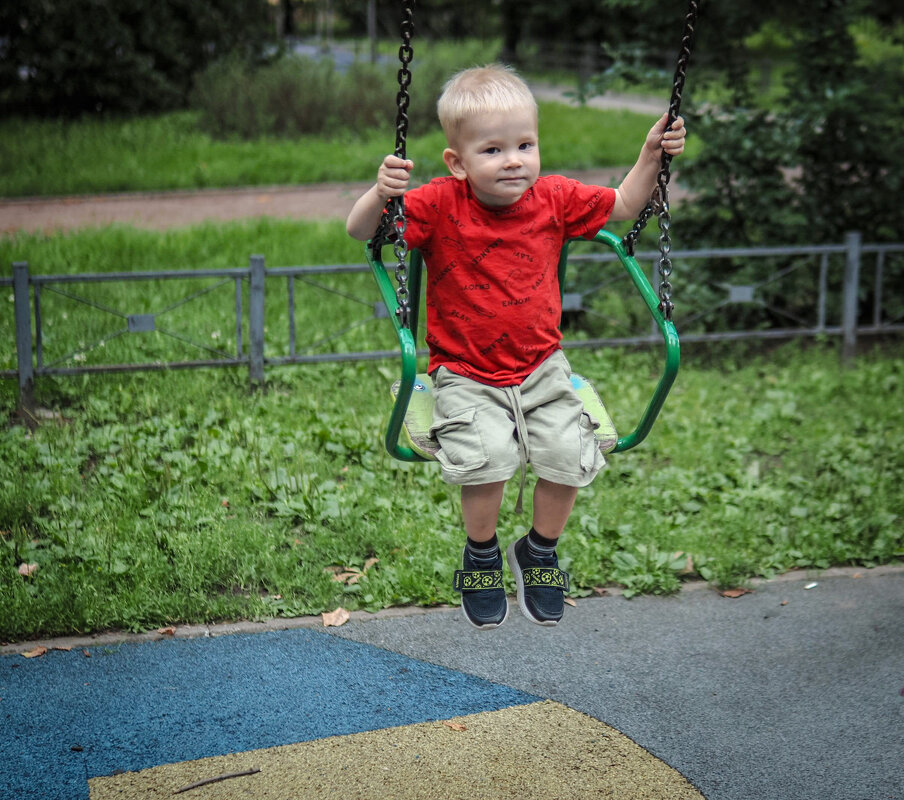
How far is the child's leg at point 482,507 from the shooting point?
118 inches

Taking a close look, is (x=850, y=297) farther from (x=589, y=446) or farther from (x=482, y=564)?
(x=482, y=564)

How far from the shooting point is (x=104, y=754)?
381cm

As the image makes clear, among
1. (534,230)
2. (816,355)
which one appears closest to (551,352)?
(534,230)

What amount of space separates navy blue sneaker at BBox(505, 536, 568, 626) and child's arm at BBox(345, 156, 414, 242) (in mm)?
1082

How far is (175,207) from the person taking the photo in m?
12.4

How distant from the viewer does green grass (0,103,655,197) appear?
1312 cm

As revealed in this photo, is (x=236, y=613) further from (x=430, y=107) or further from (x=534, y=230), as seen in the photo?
(x=430, y=107)

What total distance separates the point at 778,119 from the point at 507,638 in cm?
571

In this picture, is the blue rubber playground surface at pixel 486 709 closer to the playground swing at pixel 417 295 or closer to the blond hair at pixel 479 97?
the playground swing at pixel 417 295

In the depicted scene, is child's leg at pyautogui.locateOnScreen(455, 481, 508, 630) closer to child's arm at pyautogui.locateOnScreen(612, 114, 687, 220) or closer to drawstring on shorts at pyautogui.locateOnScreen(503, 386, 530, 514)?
drawstring on shorts at pyautogui.locateOnScreen(503, 386, 530, 514)

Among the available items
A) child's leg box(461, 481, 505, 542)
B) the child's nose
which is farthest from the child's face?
child's leg box(461, 481, 505, 542)

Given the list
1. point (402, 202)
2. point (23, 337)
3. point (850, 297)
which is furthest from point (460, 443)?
point (850, 297)

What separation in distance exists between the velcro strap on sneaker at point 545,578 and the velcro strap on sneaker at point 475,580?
0.12 m

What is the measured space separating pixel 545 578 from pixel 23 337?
4.94 metres
